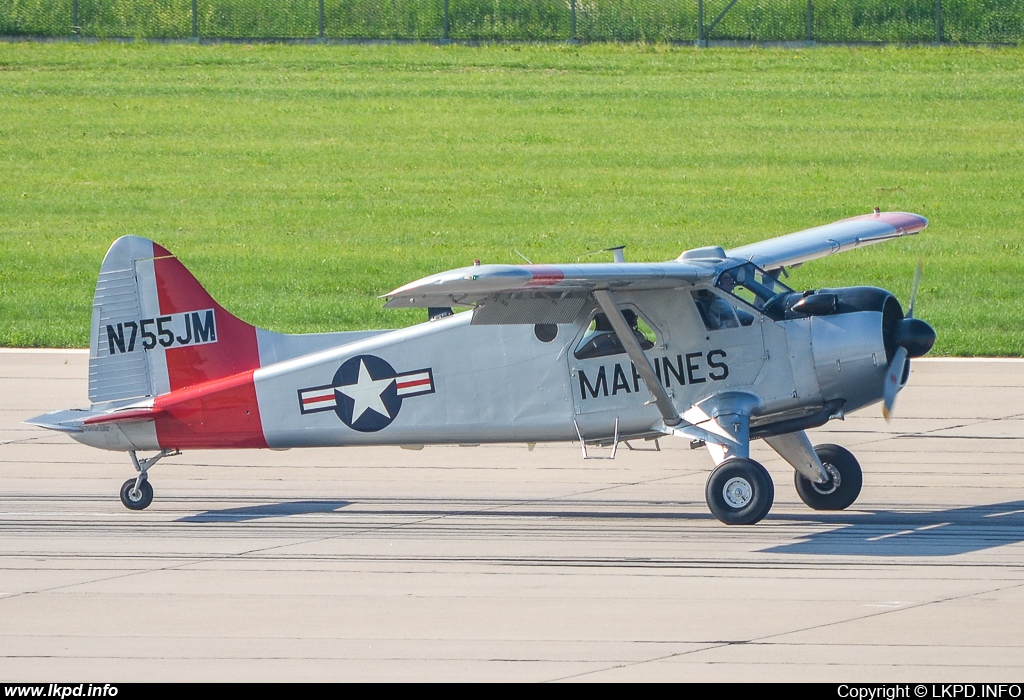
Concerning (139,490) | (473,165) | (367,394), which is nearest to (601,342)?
(367,394)

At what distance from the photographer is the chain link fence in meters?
40.3

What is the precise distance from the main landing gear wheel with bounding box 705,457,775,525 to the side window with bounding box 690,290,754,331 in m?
1.07

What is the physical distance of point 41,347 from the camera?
65.3 feet

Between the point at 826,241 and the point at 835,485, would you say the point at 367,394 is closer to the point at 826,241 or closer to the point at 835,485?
the point at 835,485

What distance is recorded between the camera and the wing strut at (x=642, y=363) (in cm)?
1126

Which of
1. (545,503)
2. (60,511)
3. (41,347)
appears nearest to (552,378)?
(545,503)

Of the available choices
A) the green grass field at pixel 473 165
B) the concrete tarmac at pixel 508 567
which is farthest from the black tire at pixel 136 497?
the green grass field at pixel 473 165

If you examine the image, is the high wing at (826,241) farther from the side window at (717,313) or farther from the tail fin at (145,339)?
the tail fin at (145,339)

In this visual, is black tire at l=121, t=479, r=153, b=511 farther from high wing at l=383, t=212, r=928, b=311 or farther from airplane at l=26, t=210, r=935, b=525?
high wing at l=383, t=212, r=928, b=311

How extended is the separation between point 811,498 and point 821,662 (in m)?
3.84

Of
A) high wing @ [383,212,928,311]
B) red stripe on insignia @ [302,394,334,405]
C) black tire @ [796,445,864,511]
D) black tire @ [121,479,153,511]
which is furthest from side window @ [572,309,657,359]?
black tire @ [121,479,153,511]

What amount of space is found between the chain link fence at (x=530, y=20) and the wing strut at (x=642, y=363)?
100 feet

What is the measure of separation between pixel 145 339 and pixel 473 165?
2001 cm

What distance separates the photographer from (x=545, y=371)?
11859 millimetres
